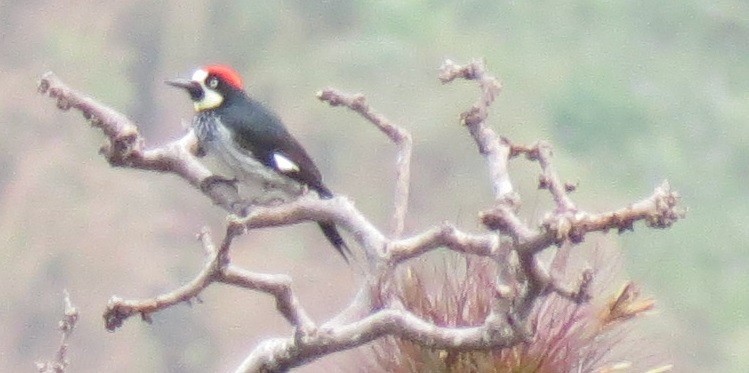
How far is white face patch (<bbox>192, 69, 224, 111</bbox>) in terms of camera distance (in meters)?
1.67

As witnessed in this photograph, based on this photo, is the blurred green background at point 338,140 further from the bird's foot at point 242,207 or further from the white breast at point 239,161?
the bird's foot at point 242,207

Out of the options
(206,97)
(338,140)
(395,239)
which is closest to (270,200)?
(206,97)

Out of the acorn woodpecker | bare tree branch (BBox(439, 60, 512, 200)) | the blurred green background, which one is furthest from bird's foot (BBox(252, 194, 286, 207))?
the blurred green background

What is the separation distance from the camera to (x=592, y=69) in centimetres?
261

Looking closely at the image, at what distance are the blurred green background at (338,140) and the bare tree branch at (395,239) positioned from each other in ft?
3.19

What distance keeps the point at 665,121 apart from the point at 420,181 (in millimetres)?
494

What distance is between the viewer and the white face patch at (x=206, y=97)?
5.48 feet

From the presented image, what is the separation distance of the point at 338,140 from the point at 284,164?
0.89 m

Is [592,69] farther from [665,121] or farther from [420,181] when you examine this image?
[420,181]

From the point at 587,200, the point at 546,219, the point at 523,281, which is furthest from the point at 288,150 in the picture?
the point at 587,200

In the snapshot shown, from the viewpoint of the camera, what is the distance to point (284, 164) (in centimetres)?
162

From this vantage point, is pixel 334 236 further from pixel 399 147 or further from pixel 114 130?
pixel 114 130

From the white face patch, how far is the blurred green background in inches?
27.1

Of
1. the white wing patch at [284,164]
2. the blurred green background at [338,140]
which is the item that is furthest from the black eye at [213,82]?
the blurred green background at [338,140]
